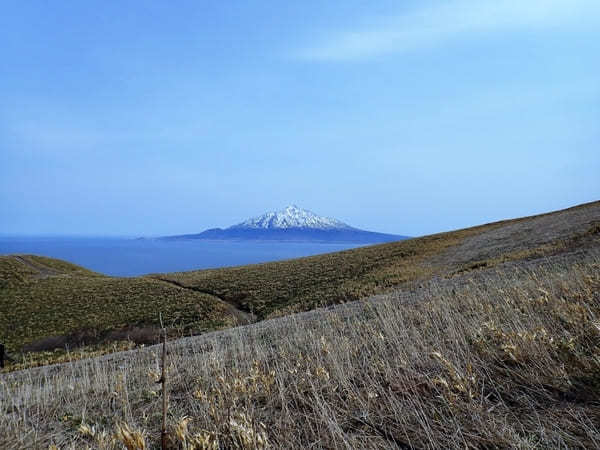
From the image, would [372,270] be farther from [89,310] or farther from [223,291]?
[89,310]

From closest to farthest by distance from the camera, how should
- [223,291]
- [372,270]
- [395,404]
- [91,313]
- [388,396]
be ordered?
1. [395,404]
2. [388,396]
3. [91,313]
4. [372,270]
5. [223,291]

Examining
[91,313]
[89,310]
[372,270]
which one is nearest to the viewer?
[91,313]

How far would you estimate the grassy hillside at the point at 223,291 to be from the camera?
23328 millimetres

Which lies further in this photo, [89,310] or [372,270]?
[372,270]

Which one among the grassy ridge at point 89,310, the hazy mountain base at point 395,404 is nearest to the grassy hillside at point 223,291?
the grassy ridge at point 89,310

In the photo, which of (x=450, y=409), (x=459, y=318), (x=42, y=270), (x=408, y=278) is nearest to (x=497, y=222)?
(x=408, y=278)

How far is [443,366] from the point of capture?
378cm

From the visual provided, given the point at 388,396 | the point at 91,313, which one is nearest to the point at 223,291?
the point at 91,313

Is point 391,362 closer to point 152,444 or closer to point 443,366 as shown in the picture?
point 443,366

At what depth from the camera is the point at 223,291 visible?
3500 centimetres

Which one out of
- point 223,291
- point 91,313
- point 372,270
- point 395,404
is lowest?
point 91,313

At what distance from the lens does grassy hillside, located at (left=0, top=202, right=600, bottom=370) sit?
76.5 ft

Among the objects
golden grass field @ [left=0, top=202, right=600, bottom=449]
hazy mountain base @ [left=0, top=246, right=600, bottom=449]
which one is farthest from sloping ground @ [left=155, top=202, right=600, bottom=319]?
hazy mountain base @ [left=0, top=246, right=600, bottom=449]

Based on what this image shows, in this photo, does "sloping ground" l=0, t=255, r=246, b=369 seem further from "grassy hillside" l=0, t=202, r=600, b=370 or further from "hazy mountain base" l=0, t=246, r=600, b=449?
"hazy mountain base" l=0, t=246, r=600, b=449
